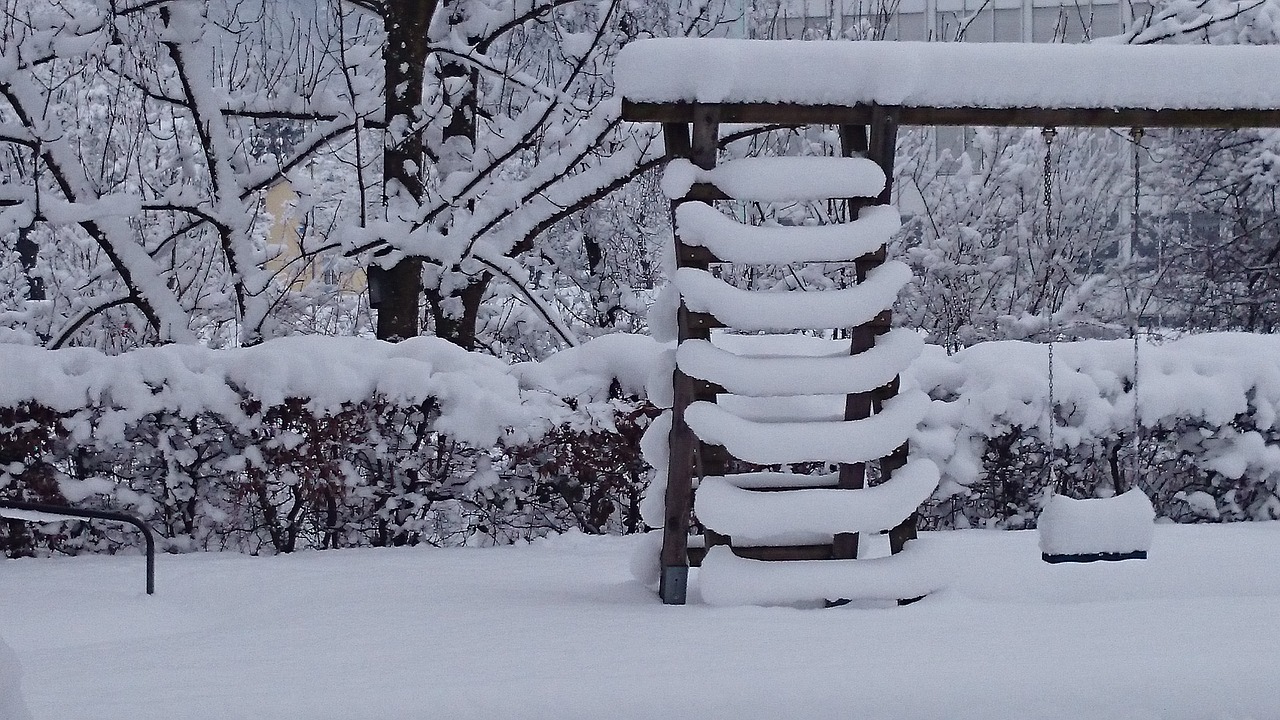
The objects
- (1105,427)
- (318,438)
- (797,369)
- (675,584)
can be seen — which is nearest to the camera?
(797,369)

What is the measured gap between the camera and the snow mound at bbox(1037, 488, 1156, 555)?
485 cm

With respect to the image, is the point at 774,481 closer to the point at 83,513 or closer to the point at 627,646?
the point at 627,646

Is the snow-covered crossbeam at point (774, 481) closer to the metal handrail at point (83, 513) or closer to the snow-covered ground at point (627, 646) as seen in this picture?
the snow-covered ground at point (627, 646)

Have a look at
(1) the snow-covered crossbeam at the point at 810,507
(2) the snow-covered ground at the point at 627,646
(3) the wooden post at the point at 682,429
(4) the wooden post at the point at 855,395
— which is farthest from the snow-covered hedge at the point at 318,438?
(1) the snow-covered crossbeam at the point at 810,507

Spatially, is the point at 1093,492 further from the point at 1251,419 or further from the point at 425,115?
the point at 425,115

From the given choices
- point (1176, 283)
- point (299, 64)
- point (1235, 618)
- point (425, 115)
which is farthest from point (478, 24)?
point (1176, 283)

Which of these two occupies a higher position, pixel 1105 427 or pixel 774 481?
pixel 1105 427

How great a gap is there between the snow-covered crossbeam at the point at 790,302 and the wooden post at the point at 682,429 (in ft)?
0.39

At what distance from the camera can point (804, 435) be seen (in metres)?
4.73

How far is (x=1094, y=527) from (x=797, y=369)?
1.35m

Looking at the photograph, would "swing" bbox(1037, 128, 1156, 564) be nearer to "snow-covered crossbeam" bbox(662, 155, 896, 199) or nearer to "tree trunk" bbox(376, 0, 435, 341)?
"snow-covered crossbeam" bbox(662, 155, 896, 199)

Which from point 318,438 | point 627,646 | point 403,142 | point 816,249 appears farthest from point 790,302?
point 403,142

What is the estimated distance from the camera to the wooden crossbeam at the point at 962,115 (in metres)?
4.71

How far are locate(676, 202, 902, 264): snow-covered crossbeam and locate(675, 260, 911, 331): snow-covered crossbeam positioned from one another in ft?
0.40
